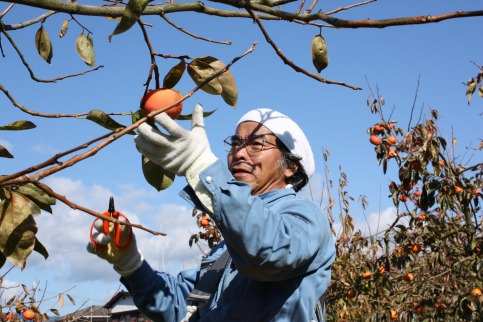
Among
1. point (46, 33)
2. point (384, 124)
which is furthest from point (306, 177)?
point (384, 124)

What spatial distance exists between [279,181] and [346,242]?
4079 millimetres

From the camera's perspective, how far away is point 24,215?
3.78 ft

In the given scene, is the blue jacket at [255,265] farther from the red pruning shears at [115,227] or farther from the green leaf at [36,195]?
the green leaf at [36,195]

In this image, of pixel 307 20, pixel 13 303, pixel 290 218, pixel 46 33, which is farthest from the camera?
pixel 13 303

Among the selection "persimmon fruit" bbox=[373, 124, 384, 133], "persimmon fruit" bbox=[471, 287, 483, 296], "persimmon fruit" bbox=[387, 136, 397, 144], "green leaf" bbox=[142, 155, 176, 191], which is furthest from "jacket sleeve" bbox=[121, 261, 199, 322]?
"persimmon fruit" bbox=[373, 124, 384, 133]

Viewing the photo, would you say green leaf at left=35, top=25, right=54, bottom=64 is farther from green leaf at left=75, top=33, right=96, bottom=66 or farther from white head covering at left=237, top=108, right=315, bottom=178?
white head covering at left=237, top=108, right=315, bottom=178

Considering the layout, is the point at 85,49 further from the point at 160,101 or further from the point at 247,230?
the point at 247,230

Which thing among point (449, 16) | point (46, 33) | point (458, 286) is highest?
point (458, 286)

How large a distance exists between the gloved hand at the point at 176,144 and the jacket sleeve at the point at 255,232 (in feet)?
0.13

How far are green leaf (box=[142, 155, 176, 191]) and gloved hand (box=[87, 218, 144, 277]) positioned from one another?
0.24 m

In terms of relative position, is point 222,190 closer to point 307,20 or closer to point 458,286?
point 307,20

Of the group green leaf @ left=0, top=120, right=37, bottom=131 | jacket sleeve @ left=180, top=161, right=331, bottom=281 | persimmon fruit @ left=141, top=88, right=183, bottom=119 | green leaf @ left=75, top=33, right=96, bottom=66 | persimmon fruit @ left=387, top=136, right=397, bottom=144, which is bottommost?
jacket sleeve @ left=180, top=161, right=331, bottom=281

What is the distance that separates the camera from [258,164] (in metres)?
1.95

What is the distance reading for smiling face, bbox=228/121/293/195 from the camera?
1936 millimetres
